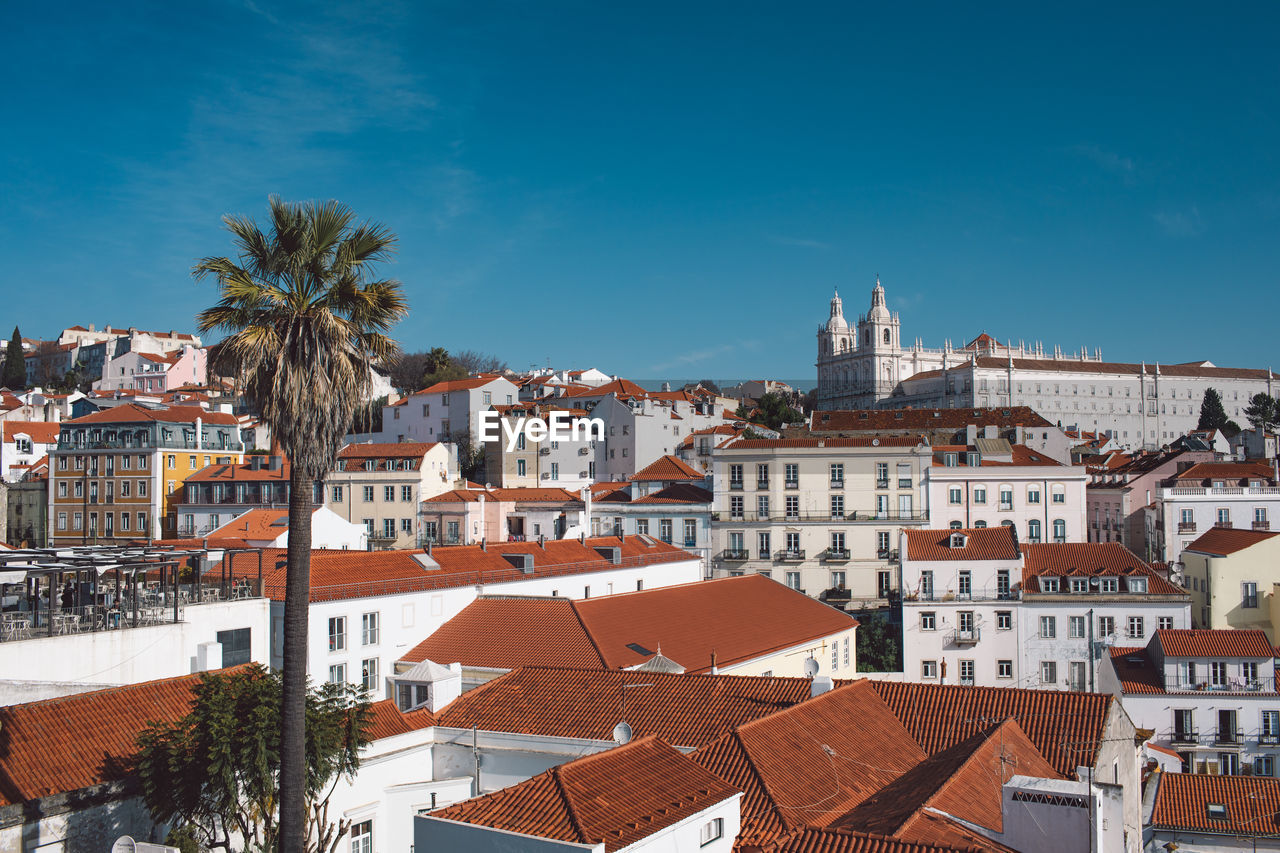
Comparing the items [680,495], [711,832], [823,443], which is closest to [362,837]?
[711,832]

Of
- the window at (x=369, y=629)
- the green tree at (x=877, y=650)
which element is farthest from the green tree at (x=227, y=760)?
the green tree at (x=877, y=650)

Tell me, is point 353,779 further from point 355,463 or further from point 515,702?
point 355,463

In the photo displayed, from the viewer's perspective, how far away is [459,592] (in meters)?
33.9

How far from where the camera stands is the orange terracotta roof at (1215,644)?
36.8m

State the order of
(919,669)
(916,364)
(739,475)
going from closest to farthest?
(919,669) → (739,475) → (916,364)

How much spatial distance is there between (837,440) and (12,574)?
44322 millimetres

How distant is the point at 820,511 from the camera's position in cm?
5781

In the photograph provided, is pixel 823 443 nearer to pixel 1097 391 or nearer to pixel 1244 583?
pixel 1244 583

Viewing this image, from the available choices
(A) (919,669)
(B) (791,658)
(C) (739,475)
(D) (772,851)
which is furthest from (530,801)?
(C) (739,475)

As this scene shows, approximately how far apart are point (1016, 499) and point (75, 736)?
52879 mm

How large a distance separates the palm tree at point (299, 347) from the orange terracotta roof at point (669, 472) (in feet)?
161

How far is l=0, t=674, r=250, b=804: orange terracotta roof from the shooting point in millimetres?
15891

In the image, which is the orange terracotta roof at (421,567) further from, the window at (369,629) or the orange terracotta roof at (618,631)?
the orange terracotta roof at (618,631)

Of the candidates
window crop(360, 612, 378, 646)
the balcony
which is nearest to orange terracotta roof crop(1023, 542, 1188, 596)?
the balcony
